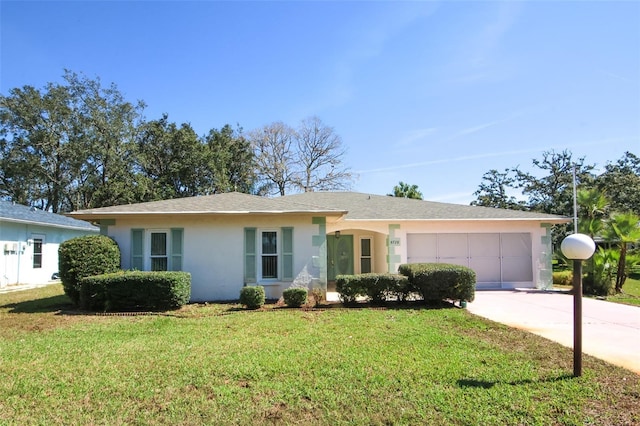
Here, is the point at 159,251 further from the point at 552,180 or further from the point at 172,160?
the point at 552,180

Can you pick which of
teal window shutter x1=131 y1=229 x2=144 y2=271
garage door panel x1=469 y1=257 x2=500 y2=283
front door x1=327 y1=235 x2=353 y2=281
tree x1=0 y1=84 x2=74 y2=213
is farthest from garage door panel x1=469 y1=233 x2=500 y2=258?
tree x1=0 y1=84 x2=74 y2=213

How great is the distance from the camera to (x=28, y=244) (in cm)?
1870

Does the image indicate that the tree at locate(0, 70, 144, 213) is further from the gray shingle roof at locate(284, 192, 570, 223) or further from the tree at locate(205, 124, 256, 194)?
the gray shingle roof at locate(284, 192, 570, 223)

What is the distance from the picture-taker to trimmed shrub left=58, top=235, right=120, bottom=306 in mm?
10352

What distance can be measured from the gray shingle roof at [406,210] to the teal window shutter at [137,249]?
23.7 ft

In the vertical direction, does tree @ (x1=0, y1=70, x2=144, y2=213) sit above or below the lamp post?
above

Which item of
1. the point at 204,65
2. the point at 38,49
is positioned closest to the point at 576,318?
the point at 204,65

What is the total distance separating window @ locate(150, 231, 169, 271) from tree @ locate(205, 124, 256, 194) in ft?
72.2

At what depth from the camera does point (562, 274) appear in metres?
17.8

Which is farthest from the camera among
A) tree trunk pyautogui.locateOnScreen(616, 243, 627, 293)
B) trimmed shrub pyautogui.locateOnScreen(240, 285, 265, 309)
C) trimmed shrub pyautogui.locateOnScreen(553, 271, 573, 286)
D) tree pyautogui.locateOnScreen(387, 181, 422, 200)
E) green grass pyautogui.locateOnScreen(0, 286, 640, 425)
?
tree pyautogui.locateOnScreen(387, 181, 422, 200)

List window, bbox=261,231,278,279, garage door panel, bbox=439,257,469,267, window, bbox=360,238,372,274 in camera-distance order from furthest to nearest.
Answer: window, bbox=360,238,372,274
garage door panel, bbox=439,257,469,267
window, bbox=261,231,278,279

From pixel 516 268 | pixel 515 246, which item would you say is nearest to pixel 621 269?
pixel 516 268

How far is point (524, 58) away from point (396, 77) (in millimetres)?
3707

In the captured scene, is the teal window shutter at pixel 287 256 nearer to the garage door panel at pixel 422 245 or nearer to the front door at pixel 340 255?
the front door at pixel 340 255
